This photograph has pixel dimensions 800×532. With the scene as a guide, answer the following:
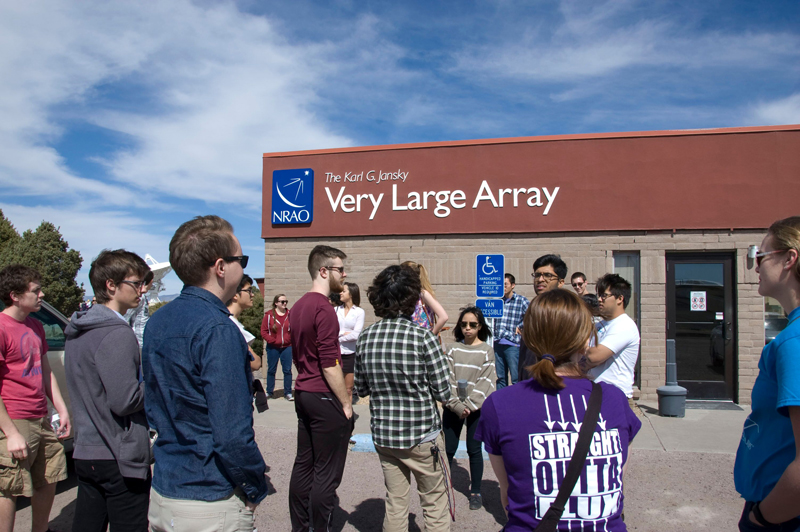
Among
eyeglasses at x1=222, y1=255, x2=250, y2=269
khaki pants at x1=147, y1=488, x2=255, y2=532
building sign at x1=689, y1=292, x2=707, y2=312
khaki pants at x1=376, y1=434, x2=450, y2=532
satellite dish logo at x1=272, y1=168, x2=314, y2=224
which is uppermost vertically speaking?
satellite dish logo at x1=272, y1=168, x2=314, y2=224

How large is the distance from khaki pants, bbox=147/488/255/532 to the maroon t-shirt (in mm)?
1514

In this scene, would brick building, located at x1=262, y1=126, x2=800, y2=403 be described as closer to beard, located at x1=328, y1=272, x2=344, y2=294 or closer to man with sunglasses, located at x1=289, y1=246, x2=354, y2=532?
beard, located at x1=328, y1=272, x2=344, y2=294

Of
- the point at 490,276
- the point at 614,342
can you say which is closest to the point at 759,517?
the point at 614,342

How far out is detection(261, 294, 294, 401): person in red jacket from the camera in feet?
27.2

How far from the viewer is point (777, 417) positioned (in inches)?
73.0

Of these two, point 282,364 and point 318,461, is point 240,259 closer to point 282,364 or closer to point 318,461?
point 318,461

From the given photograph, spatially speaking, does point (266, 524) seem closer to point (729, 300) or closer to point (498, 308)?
point (498, 308)

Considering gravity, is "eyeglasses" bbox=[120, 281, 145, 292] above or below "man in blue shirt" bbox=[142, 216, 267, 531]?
above

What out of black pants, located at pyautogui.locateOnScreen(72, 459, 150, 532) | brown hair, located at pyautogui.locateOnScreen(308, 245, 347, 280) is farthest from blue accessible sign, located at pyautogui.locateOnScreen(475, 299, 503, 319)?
black pants, located at pyautogui.locateOnScreen(72, 459, 150, 532)

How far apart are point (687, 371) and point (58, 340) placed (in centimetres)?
845

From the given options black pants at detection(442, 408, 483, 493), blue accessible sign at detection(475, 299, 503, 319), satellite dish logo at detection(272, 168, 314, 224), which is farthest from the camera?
satellite dish logo at detection(272, 168, 314, 224)

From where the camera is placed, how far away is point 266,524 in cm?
401

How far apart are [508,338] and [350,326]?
7.06 ft

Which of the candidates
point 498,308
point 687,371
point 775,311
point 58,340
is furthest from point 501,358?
point 58,340
